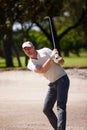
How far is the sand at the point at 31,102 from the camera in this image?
9180 mm

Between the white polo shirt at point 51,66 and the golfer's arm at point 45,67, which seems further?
the white polo shirt at point 51,66

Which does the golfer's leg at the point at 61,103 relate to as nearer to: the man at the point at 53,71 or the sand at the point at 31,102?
the man at the point at 53,71

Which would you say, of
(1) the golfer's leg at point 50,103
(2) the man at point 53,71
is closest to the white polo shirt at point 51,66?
(2) the man at point 53,71

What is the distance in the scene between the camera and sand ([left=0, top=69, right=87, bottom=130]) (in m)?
9.18

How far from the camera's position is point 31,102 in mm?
12523

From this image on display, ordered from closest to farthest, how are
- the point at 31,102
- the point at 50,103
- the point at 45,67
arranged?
the point at 45,67 → the point at 50,103 → the point at 31,102

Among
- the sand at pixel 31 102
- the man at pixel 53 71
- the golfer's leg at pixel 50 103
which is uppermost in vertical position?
the man at pixel 53 71

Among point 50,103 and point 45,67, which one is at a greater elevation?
point 45,67

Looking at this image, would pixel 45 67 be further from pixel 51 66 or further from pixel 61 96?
pixel 61 96

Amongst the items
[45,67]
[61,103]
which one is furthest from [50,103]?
[45,67]

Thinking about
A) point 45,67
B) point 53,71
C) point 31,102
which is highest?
point 45,67

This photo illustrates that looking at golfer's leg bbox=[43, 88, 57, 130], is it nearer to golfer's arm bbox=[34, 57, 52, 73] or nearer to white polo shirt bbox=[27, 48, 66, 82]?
white polo shirt bbox=[27, 48, 66, 82]

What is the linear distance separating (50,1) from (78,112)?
2099 centimetres

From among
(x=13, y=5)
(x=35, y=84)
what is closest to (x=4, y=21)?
(x=13, y=5)
